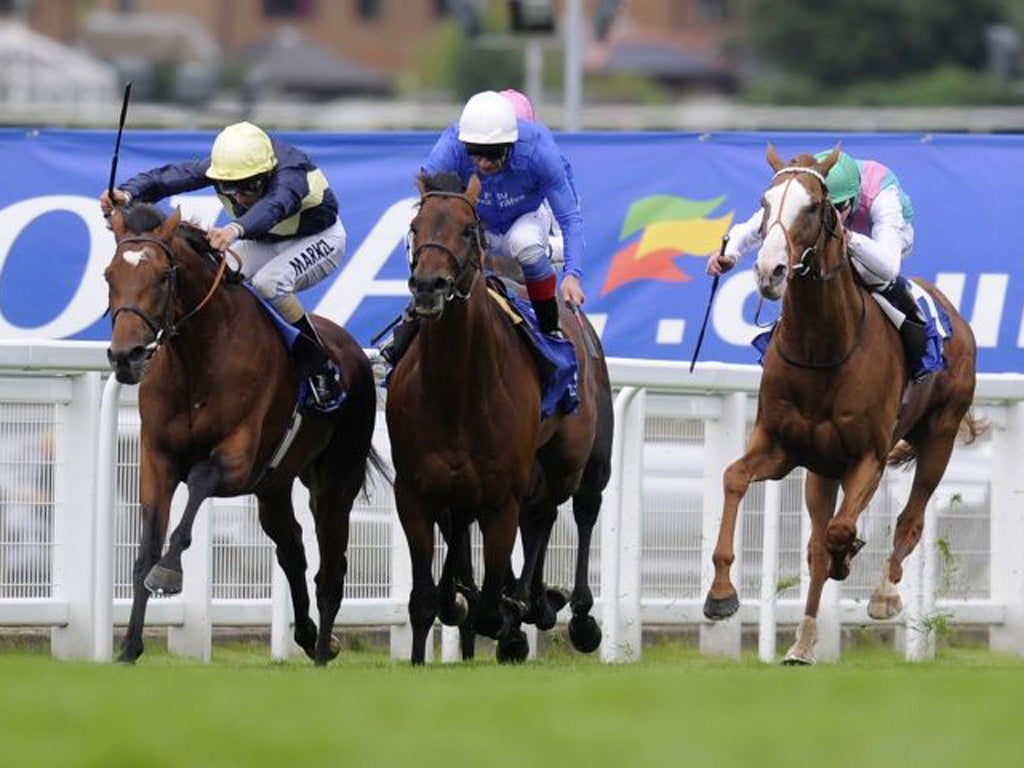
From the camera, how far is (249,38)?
96625mm

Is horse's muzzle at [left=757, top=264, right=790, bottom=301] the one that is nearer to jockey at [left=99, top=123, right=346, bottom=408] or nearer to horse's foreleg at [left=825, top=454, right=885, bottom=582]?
horse's foreleg at [left=825, top=454, right=885, bottom=582]

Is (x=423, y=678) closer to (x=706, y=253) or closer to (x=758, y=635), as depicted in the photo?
(x=758, y=635)

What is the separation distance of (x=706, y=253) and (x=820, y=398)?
321 centimetres

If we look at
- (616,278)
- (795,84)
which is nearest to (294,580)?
(616,278)

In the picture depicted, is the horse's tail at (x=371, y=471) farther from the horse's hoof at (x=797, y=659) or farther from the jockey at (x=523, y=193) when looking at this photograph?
the horse's hoof at (x=797, y=659)

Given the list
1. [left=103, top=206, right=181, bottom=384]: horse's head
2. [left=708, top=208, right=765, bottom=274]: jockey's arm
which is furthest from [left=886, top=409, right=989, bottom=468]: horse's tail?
[left=103, top=206, right=181, bottom=384]: horse's head

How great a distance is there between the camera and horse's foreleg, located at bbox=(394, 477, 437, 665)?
9.99m

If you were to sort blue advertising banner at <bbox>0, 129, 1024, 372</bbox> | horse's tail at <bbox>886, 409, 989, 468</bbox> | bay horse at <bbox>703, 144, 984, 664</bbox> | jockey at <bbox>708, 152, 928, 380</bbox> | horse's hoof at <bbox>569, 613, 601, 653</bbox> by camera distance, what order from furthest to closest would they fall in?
blue advertising banner at <bbox>0, 129, 1024, 372</bbox> < horse's tail at <bbox>886, 409, 989, 468</bbox> < horse's hoof at <bbox>569, 613, 601, 653</bbox> < jockey at <bbox>708, 152, 928, 380</bbox> < bay horse at <bbox>703, 144, 984, 664</bbox>

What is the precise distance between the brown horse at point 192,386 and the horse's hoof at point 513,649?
2.20 feet

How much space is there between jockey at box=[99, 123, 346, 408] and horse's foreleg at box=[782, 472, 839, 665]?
195cm

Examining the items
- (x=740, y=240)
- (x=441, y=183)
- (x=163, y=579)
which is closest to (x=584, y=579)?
(x=740, y=240)

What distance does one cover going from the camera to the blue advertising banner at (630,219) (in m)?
13.4

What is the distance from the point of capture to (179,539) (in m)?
9.32

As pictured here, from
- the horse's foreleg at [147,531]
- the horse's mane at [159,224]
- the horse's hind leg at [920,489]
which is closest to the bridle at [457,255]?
the horse's mane at [159,224]
